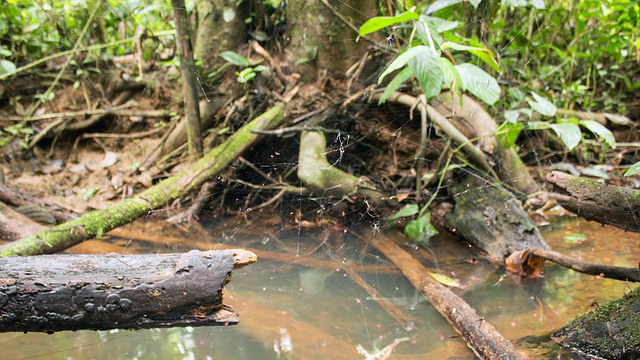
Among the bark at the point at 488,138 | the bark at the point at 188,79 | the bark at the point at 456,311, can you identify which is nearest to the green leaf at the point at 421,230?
the bark at the point at 456,311

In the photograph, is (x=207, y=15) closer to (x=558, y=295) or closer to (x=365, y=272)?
(x=365, y=272)

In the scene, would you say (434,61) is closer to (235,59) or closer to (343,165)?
(343,165)

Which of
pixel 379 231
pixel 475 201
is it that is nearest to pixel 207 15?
pixel 379 231

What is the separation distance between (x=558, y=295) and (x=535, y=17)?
2.17 metres

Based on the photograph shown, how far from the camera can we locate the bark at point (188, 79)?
283cm

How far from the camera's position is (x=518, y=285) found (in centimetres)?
220

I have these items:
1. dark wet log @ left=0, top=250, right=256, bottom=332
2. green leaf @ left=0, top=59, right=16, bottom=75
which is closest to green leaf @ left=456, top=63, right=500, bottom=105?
dark wet log @ left=0, top=250, right=256, bottom=332

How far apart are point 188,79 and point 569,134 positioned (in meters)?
2.26

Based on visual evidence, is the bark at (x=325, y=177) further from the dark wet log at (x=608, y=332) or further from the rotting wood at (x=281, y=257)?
the dark wet log at (x=608, y=332)

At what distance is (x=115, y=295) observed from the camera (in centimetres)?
130

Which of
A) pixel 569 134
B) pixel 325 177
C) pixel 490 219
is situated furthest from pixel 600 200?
pixel 325 177

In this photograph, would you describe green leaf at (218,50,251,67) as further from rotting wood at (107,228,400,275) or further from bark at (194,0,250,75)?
rotting wood at (107,228,400,275)

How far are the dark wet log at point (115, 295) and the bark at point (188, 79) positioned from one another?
5.89ft

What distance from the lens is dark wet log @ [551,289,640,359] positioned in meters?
1.51
